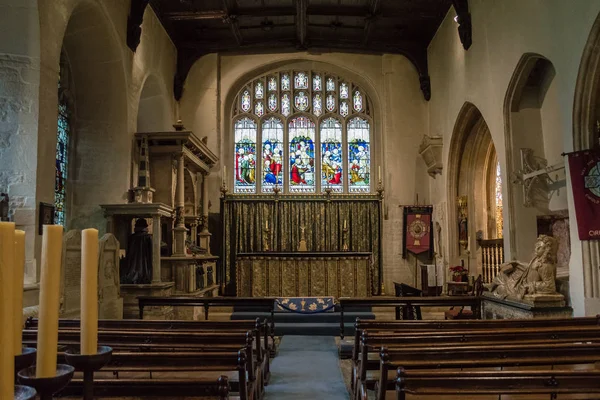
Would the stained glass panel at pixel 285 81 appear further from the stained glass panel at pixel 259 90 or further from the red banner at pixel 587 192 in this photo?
the red banner at pixel 587 192

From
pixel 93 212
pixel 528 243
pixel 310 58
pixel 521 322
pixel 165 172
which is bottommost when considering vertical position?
pixel 521 322

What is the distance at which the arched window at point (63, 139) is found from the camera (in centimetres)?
991

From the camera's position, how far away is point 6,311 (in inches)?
35.4

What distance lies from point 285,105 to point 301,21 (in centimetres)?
286

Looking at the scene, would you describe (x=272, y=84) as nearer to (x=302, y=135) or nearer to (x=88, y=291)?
(x=302, y=135)

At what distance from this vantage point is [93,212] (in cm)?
1012

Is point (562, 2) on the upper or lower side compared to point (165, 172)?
upper

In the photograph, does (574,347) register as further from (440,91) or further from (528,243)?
(440,91)

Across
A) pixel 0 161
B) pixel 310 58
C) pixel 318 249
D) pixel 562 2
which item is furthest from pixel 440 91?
pixel 0 161

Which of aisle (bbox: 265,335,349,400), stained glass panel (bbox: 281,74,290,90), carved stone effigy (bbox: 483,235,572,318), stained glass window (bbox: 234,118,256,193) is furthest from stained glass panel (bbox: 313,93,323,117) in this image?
carved stone effigy (bbox: 483,235,572,318)

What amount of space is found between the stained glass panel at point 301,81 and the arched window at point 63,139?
22.3 ft

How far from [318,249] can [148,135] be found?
5.73m

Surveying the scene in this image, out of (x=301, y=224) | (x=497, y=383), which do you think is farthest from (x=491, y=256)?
(x=497, y=383)

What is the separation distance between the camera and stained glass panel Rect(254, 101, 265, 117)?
15383 mm
